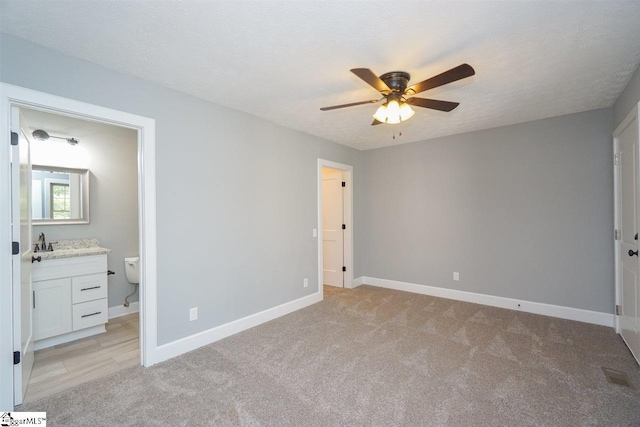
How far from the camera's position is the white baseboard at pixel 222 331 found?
8.81ft

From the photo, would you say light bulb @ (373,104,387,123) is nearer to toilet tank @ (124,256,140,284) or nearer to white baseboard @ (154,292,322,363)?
white baseboard @ (154,292,322,363)

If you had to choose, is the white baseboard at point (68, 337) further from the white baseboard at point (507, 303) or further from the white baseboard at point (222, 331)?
the white baseboard at point (507, 303)

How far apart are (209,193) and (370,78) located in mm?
1986

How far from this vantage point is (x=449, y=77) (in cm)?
193

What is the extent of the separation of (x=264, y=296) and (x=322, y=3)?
121 inches

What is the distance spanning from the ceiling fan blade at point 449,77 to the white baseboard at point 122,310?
440 centimetres

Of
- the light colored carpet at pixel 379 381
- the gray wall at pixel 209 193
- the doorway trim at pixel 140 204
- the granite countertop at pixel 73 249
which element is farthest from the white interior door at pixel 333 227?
the granite countertop at pixel 73 249

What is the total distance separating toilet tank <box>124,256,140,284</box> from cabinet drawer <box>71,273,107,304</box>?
Answer: 1.44 feet

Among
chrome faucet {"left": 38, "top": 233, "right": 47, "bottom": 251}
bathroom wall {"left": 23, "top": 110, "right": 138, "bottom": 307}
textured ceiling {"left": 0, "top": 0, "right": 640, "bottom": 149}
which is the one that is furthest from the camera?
bathroom wall {"left": 23, "top": 110, "right": 138, "bottom": 307}

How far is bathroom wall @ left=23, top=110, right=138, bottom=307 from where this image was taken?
345cm

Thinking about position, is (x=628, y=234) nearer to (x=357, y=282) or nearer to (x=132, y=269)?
(x=357, y=282)

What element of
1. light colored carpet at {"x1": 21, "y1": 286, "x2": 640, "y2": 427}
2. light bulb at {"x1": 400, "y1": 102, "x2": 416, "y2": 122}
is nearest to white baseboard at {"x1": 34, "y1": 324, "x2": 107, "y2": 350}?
light colored carpet at {"x1": 21, "y1": 286, "x2": 640, "y2": 427}

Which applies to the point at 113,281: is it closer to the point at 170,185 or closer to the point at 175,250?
the point at 175,250

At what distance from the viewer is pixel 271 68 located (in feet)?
7.77
